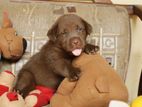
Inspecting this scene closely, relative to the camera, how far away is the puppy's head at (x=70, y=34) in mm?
1397

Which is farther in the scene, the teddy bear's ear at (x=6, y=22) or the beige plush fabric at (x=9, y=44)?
the teddy bear's ear at (x=6, y=22)

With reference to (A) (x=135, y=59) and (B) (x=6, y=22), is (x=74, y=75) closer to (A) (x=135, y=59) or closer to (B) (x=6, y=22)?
(B) (x=6, y=22)

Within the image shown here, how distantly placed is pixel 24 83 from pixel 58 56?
0.64 feet

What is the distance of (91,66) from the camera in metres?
1.33

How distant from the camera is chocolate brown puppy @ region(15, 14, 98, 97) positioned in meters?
1.41

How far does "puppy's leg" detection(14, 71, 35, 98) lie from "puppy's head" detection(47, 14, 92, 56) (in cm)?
→ 20

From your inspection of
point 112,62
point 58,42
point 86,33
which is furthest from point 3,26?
point 112,62

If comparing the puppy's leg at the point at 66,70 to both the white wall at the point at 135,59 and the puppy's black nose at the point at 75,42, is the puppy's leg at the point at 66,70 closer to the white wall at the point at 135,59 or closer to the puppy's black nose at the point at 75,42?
the puppy's black nose at the point at 75,42

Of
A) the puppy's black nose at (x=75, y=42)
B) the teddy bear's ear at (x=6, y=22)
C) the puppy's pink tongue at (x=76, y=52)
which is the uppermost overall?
the teddy bear's ear at (x=6, y=22)

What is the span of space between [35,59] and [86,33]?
28 centimetres

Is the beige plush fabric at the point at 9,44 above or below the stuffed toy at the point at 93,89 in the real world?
above

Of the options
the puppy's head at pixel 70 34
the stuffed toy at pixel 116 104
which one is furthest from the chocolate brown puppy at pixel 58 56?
the stuffed toy at pixel 116 104

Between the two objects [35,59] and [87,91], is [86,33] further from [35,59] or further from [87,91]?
[87,91]

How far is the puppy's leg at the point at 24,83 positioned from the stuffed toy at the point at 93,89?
6.9 inches
